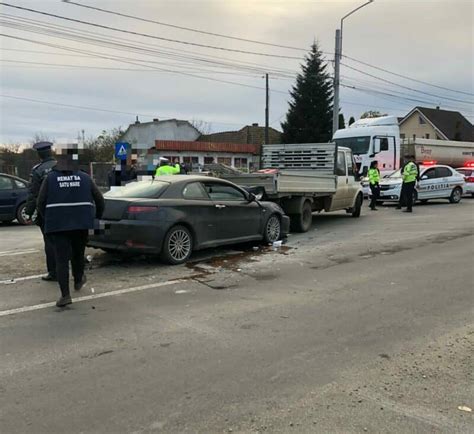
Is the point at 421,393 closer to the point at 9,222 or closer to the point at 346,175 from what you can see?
the point at 346,175

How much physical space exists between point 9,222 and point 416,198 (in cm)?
1415

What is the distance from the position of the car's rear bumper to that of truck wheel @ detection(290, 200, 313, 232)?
5.01 metres

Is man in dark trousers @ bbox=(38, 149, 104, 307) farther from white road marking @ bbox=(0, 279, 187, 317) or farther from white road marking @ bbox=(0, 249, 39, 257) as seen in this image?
white road marking @ bbox=(0, 249, 39, 257)

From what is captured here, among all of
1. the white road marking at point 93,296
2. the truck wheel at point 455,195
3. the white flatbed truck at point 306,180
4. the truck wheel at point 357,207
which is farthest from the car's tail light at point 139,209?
the truck wheel at point 455,195

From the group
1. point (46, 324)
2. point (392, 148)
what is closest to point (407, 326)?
point (46, 324)

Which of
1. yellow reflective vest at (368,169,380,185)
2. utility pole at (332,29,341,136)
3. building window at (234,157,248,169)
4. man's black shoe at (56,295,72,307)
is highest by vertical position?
utility pole at (332,29,341,136)

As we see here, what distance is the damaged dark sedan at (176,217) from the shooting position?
7.89 metres

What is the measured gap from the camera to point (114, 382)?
13.0ft

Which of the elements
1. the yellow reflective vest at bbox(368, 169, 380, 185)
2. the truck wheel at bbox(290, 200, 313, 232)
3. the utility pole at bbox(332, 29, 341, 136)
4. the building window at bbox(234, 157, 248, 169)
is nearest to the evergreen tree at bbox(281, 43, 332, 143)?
the building window at bbox(234, 157, 248, 169)

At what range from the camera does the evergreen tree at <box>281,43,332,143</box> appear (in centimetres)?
4466

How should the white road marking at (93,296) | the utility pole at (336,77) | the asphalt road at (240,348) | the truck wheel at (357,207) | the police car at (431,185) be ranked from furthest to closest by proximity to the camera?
the utility pole at (336,77), the police car at (431,185), the truck wheel at (357,207), the white road marking at (93,296), the asphalt road at (240,348)

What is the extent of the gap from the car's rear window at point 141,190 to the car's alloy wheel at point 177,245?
25.8 inches

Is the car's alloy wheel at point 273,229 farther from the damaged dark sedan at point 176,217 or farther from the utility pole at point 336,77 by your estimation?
the utility pole at point 336,77

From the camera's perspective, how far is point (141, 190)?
8461mm
